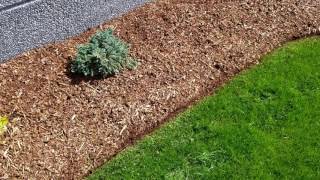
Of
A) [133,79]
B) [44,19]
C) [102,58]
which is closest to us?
[102,58]

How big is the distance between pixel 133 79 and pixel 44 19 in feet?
4.17

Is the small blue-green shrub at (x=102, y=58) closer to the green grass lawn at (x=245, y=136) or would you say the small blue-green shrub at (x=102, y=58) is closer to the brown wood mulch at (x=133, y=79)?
the brown wood mulch at (x=133, y=79)

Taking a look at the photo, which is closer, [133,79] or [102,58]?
[102,58]

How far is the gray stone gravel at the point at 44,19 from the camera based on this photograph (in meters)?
6.07

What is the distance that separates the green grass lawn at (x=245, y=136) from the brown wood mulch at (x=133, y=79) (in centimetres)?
20

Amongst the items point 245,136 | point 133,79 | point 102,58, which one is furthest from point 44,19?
point 245,136

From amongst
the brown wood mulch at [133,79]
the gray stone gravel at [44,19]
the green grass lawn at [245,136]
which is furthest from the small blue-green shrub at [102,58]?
the green grass lawn at [245,136]

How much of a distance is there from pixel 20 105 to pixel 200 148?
6.35 ft

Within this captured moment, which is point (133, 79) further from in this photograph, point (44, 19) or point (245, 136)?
point (245, 136)

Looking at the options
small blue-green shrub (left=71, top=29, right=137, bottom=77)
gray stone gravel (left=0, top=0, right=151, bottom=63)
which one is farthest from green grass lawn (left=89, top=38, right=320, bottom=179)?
gray stone gravel (left=0, top=0, right=151, bottom=63)

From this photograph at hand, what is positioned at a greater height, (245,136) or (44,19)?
(44,19)

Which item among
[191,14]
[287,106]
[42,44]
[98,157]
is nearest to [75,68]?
[42,44]

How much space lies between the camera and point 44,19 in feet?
20.6

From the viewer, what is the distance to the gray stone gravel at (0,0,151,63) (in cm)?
607
